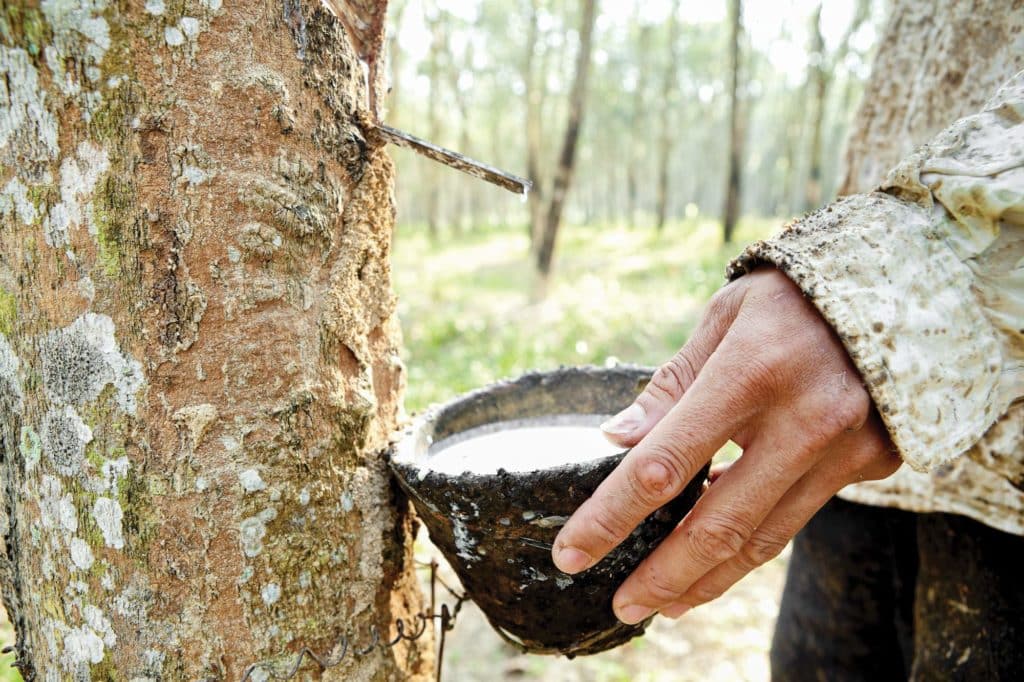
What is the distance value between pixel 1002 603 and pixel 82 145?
1.80 m

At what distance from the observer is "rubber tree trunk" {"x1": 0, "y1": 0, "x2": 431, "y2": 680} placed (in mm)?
841

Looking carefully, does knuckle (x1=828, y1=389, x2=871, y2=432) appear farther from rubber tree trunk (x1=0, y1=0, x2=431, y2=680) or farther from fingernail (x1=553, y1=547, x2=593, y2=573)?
rubber tree trunk (x1=0, y1=0, x2=431, y2=680)

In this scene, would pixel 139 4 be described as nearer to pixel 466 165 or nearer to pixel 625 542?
pixel 466 165

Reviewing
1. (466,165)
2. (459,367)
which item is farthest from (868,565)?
(459,367)

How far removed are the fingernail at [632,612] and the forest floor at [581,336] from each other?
0.53 metres

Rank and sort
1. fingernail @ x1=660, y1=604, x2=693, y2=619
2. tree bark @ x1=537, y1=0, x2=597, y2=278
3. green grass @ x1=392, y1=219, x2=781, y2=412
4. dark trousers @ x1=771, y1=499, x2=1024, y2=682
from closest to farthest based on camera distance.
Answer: fingernail @ x1=660, y1=604, x2=693, y2=619, dark trousers @ x1=771, y1=499, x2=1024, y2=682, green grass @ x1=392, y1=219, x2=781, y2=412, tree bark @ x1=537, y1=0, x2=597, y2=278

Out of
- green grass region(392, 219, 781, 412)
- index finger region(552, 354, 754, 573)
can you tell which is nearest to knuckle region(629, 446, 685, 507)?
index finger region(552, 354, 754, 573)

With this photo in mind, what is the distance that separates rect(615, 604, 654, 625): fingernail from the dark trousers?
2.69 feet

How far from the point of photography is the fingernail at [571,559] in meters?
0.89

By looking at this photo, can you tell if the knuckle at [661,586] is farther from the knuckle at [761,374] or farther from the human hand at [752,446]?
the knuckle at [761,374]

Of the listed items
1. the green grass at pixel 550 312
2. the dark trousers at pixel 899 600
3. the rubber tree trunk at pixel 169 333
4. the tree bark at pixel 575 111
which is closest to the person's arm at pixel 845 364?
the rubber tree trunk at pixel 169 333

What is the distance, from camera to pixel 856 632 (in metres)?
1.72

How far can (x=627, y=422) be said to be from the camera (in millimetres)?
968

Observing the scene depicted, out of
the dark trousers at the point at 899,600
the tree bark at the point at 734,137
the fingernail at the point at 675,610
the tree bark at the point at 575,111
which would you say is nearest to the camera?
the fingernail at the point at 675,610
